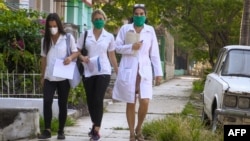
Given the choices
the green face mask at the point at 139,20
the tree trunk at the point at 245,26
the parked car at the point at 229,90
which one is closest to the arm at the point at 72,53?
the green face mask at the point at 139,20

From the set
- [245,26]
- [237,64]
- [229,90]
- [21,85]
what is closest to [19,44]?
[21,85]

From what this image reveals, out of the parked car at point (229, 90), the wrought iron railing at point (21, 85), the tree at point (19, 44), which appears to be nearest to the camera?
the parked car at point (229, 90)

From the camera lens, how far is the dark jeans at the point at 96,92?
8.38m

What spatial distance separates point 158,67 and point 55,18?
5.51 feet

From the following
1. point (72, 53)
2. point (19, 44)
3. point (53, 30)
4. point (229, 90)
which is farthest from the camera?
point (19, 44)

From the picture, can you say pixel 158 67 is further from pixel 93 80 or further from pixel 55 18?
pixel 55 18

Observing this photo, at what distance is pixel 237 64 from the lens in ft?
34.0

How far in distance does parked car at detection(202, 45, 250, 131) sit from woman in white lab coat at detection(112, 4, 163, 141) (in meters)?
1.34

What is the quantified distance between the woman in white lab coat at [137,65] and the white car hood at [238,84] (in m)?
1.41

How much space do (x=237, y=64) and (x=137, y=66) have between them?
2885 millimetres

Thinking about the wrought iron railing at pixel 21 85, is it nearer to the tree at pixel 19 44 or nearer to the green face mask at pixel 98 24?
the tree at pixel 19 44

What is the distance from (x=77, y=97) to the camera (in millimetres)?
11758

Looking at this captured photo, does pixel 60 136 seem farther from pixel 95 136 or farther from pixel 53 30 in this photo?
pixel 53 30

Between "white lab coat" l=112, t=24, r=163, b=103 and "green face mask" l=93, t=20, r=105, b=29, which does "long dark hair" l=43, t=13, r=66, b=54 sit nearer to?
"green face mask" l=93, t=20, r=105, b=29
